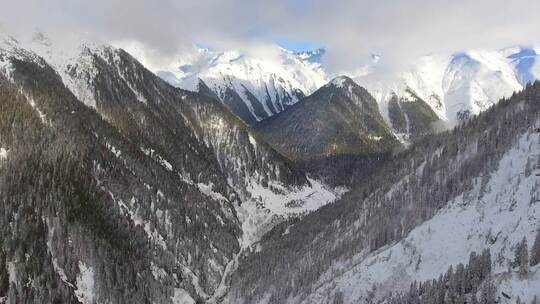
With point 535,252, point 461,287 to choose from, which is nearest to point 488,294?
point 461,287

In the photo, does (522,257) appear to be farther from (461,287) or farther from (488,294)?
(461,287)

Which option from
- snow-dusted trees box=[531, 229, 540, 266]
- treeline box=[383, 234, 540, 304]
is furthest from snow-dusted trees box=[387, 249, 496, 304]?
snow-dusted trees box=[531, 229, 540, 266]

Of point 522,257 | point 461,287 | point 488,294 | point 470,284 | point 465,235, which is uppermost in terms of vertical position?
point 465,235

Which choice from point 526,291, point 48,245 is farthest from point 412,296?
point 48,245

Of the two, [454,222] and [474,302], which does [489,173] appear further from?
[474,302]

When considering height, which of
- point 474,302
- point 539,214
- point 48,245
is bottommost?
point 474,302

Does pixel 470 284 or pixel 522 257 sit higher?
pixel 522 257

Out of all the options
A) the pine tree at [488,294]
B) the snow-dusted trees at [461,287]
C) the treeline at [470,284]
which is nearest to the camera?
the pine tree at [488,294]

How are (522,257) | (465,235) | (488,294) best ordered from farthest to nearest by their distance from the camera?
1. (465,235)
2. (522,257)
3. (488,294)

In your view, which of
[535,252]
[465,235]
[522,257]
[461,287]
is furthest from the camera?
[465,235]

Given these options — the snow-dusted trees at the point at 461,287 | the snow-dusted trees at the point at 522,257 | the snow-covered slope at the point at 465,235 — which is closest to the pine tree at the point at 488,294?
the snow-dusted trees at the point at 461,287

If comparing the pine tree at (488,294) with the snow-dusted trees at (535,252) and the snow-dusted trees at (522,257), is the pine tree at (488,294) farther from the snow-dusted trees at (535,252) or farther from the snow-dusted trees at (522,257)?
the snow-dusted trees at (535,252)
